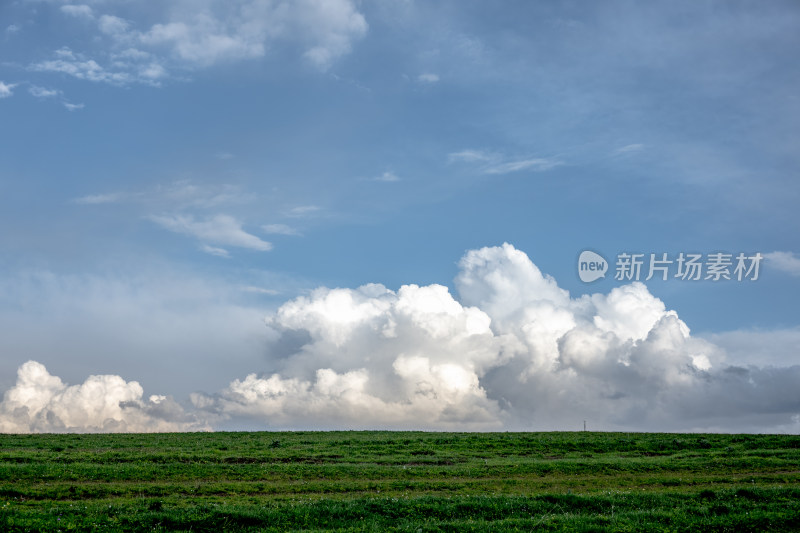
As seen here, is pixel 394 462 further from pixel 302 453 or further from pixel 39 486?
pixel 39 486

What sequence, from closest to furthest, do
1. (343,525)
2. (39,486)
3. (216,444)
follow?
(343,525) < (39,486) < (216,444)

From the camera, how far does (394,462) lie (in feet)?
119

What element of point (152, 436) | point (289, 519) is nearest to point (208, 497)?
point (289, 519)

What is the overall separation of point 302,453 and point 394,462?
672 cm

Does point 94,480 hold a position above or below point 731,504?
below

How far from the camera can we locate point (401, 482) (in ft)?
91.7

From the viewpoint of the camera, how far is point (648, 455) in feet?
134

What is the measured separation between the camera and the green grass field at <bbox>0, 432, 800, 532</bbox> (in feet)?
60.3

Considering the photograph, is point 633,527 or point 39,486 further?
point 39,486

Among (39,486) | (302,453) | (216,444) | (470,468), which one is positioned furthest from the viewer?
(216,444)

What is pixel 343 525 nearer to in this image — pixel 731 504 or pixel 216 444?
pixel 731 504

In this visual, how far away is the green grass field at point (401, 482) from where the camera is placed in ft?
60.3

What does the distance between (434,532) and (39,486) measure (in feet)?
65.5

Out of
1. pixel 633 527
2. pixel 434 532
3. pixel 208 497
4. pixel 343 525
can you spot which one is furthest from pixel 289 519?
pixel 633 527
